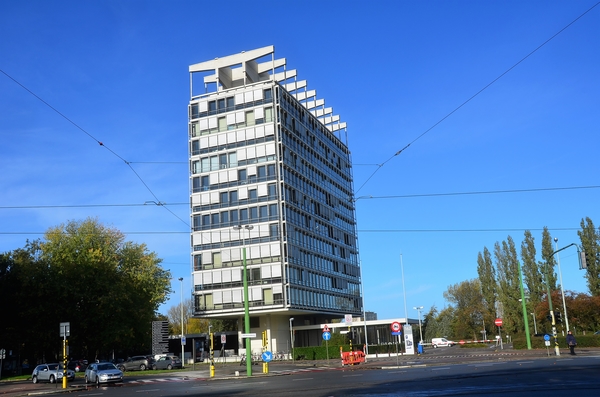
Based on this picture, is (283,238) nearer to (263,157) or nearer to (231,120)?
(263,157)

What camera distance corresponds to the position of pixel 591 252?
68.0 m

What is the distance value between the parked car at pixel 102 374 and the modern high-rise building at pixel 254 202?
111ft

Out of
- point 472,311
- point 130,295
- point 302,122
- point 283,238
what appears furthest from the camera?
point 472,311

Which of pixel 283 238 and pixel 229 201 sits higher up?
pixel 229 201

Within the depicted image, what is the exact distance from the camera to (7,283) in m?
61.7

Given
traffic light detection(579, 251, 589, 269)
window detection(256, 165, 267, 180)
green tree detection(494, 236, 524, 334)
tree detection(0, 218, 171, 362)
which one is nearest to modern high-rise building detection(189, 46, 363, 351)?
window detection(256, 165, 267, 180)

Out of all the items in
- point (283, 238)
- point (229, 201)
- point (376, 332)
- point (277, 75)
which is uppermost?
point (277, 75)

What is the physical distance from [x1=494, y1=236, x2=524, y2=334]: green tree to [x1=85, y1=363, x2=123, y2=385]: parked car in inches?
2040

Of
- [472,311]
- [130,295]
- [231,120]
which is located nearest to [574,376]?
[130,295]

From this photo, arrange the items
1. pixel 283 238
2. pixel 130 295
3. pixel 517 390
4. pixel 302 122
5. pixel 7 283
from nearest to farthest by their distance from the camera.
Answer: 1. pixel 517 390
2. pixel 7 283
3. pixel 130 295
4. pixel 283 238
5. pixel 302 122

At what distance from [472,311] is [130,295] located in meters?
65.3

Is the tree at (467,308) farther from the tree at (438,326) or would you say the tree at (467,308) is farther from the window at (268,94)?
the window at (268,94)

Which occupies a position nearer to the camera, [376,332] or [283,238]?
[283,238]

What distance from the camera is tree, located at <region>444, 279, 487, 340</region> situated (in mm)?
106125
